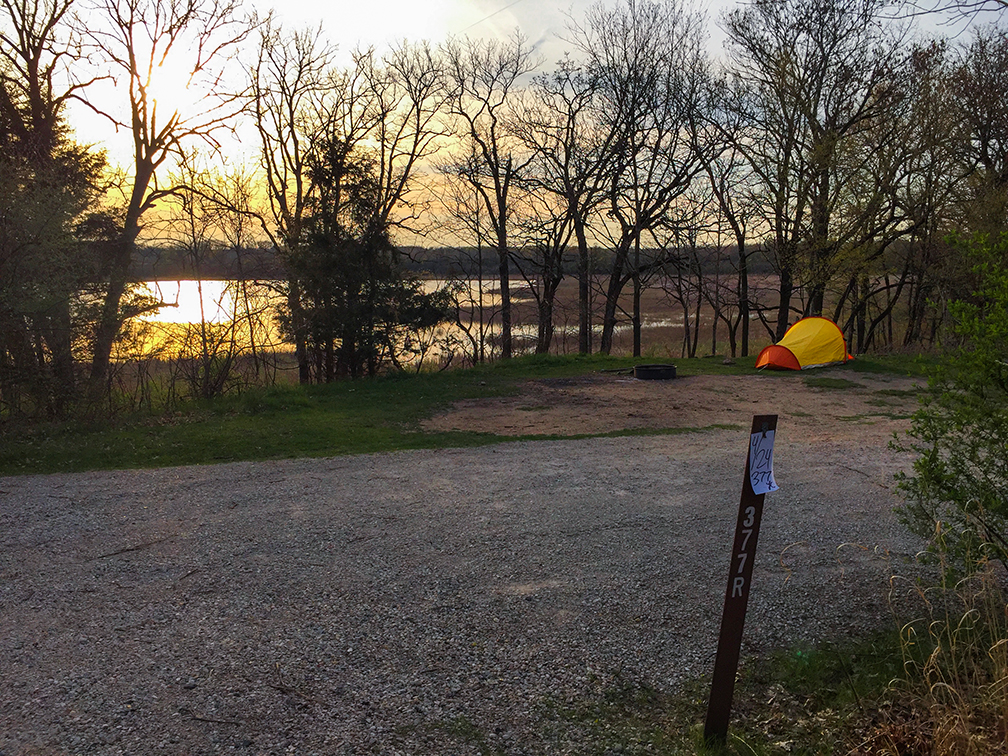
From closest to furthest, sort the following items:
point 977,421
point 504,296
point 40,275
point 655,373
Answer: point 977,421, point 40,275, point 655,373, point 504,296

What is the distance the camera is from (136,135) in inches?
573

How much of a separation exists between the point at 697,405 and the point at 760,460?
910 cm

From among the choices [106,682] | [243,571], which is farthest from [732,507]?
[106,682]

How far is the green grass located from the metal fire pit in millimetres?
2637

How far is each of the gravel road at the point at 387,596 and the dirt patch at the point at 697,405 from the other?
8.63 ft

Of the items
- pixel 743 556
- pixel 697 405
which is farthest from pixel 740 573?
pixel 697 405

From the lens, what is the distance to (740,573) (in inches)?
114

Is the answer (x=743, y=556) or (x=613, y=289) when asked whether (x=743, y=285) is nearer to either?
(x=613, y=289)

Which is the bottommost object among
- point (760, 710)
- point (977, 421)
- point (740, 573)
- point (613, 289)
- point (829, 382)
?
point (760, 710)

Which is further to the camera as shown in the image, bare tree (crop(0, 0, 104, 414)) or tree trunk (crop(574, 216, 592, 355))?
tree trunk (crop(574, 216, 592, 355))

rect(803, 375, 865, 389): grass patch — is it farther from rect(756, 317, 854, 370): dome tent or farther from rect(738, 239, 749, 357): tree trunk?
rect(738, 239, 749, 357): tree trunk

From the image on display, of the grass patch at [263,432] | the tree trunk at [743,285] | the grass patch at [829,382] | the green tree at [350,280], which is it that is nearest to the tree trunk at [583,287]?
the tree trunk at [743,285]

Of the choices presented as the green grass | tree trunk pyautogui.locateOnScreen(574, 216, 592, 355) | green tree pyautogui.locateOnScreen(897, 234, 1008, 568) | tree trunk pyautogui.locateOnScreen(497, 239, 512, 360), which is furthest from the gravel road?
tree trunk pyautogui.locateOnScreen(574, 216, 592, 355)

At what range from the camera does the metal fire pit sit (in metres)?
14.2
